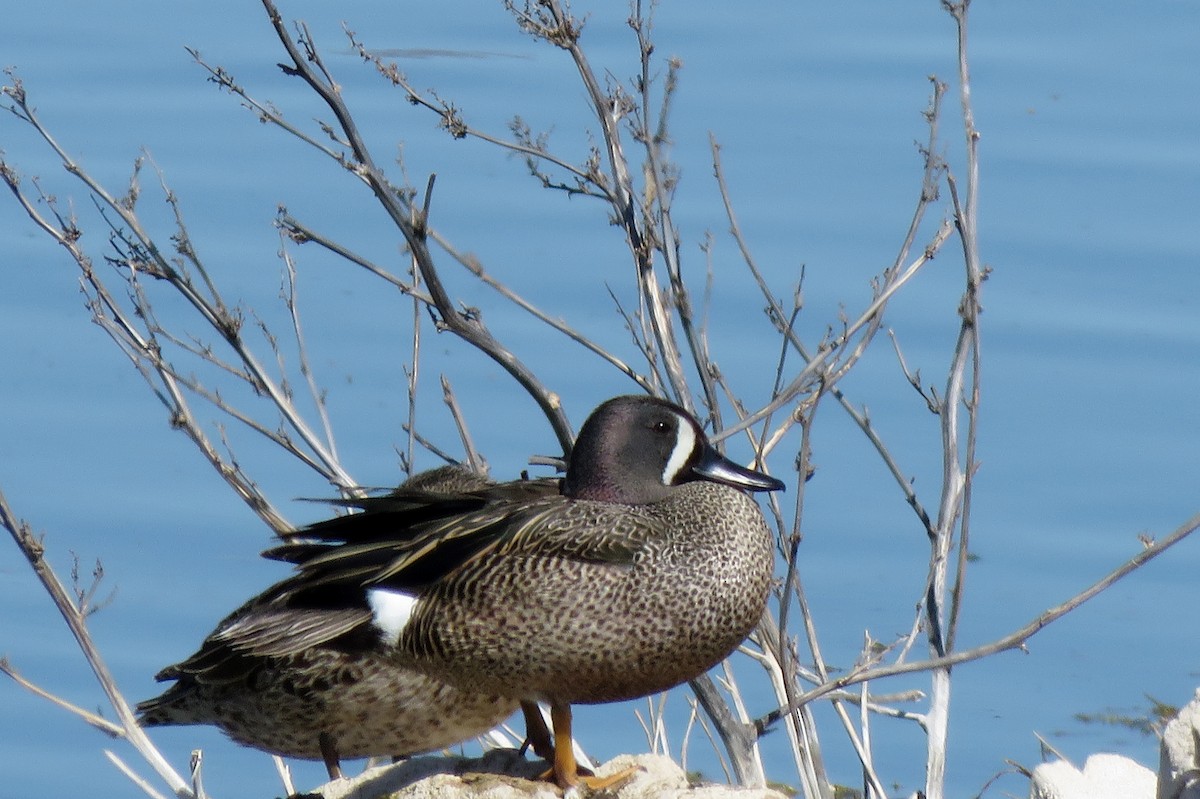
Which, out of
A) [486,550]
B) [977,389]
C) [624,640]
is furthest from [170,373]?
[977,389]

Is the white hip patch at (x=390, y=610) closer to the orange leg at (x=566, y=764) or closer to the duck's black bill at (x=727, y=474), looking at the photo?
the orange leg at (x=566, y=764)

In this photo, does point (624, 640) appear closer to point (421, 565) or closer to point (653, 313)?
point (421, 565)

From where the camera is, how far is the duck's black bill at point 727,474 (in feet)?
14.1

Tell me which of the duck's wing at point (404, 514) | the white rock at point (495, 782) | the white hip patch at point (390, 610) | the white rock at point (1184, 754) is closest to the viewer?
the white rock at point (1184, 754)

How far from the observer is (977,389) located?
4.48m

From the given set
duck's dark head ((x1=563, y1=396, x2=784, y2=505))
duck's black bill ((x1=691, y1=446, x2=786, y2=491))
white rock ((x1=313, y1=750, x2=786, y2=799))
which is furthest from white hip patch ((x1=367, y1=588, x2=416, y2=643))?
duck's black bill ((x1=691, y1=446, x2=786, y2=491))

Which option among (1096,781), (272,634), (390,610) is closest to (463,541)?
(390,610)

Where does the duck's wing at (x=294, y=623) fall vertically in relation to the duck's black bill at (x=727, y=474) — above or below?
below

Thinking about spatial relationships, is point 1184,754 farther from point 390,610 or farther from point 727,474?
point 390,610

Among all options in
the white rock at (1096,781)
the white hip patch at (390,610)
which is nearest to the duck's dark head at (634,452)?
the white hip patch at (390,610)

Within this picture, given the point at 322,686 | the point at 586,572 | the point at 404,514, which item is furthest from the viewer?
the point at 322,686

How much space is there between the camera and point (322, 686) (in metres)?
4.51

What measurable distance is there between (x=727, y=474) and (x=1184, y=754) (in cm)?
112

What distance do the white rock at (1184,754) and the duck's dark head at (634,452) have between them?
100cm
